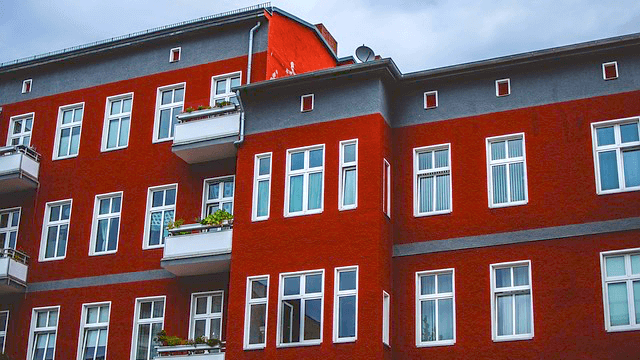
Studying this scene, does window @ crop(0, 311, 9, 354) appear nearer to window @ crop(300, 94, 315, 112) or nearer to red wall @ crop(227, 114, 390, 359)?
red wall @ crop(227, 114, 390, 359)

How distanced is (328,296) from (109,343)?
7.33 meters

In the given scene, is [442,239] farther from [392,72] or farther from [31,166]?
[31,166]

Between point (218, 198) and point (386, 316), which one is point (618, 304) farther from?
point (218, 198)

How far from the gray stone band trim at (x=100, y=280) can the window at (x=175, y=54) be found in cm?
679

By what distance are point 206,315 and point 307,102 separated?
645 cm

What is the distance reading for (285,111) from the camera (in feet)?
91.8

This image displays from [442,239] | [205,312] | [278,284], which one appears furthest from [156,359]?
[442,239]

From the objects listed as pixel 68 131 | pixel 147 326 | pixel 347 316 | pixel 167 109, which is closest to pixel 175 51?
pixel 167 109

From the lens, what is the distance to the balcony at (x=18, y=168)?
31.5m

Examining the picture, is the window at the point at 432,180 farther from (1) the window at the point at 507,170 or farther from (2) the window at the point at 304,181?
(2) the window at the point at 304,181

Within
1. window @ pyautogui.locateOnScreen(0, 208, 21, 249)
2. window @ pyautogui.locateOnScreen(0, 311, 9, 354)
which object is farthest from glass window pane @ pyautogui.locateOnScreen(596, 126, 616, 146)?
window @ pyautogui.locateOnScreen(0, 311, 9, 354)

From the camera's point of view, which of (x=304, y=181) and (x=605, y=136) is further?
(x=304, y=181)

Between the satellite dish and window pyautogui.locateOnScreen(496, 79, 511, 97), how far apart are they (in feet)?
15.2

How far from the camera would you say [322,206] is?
86.1ft
